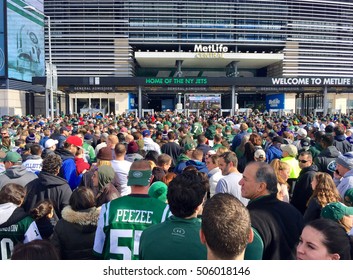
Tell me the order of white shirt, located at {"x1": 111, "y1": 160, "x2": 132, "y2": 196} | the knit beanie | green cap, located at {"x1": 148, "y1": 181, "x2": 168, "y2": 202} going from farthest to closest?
white shirt, located at {"x1": 111, "y1": 160, "x2": 132, "y2": 196}
the knit beanie
green cap, located at {"x1": 148, "y1": 181, "x2": 168, "y2": 202}

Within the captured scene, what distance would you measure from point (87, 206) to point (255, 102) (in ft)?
222

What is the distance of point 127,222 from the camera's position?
3.62 metres

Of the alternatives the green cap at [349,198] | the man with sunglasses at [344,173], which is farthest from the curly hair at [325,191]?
the man with sunglasses at [344,173]

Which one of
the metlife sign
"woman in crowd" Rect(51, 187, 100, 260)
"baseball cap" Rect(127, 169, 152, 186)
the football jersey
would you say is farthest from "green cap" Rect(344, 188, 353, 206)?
the metlife sign

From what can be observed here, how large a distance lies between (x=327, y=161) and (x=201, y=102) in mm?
23017

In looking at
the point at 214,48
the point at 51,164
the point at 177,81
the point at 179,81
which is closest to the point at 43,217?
the point at 51,164

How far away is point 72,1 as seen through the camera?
59.5m

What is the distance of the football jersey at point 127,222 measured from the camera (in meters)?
3.62

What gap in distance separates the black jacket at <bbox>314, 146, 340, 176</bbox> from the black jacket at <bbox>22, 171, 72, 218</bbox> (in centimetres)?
476

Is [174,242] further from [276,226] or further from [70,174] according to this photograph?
[70,174]

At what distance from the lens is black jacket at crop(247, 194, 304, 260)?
3.41 m

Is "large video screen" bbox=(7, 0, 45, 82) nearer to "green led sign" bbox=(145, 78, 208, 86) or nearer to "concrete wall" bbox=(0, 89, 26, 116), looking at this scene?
"concrete wall" bbox=(0, 89, 26, 116)

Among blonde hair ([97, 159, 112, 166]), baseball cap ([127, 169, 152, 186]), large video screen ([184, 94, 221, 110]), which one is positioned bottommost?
blonde hair ([97, 159, 112, 166])

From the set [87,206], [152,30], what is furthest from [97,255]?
A: [152,30]
